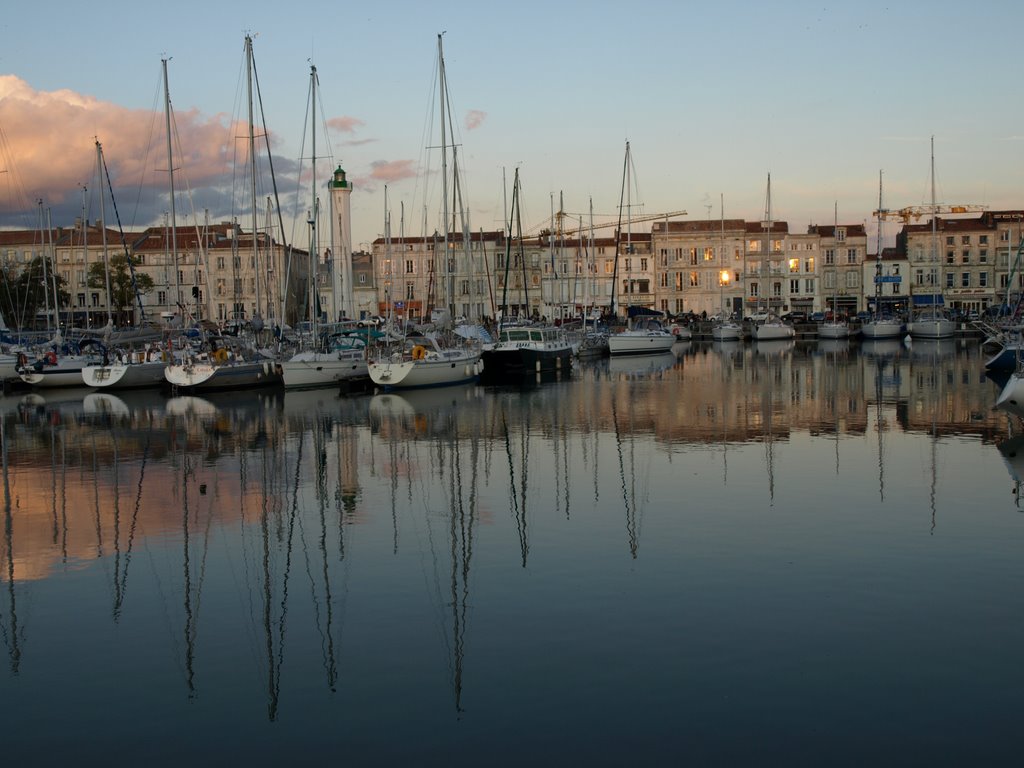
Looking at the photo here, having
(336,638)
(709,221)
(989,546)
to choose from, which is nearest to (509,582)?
(336,638)

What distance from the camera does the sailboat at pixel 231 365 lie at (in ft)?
125

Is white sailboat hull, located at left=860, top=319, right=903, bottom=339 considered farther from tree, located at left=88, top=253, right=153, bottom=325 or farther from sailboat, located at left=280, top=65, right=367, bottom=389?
tree, located at left=88, top=253, right=153, bottom=325

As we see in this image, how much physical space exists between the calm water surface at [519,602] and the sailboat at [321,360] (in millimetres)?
14511

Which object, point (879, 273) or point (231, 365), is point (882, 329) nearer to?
point (879, 273)

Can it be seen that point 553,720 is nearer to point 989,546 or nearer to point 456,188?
point 989,546

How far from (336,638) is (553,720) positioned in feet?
9.44

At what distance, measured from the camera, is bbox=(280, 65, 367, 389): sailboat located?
38.7 meters

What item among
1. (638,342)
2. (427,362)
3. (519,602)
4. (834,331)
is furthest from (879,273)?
(519,602)

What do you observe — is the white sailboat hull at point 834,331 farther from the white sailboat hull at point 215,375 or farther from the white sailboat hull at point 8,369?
the white sailboat hull at point 8,369

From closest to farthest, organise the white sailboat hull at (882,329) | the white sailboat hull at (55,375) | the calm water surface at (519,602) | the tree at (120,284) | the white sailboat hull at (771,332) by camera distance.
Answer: the calm water surface at (519,602) < the white sailboat hull at (55,375) < the white sailboat hull at (882,329) < the white sailboat hull at (771,332) < the tree at (120,284)

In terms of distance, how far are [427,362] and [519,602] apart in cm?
2761

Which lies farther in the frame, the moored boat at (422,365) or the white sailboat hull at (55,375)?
the white sailboat hull at (55,375)

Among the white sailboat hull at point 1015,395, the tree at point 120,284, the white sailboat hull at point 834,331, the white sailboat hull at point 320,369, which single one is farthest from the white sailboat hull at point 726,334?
the white sailboat hull at point 1015,395

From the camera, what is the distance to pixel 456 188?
4759 centimetres
